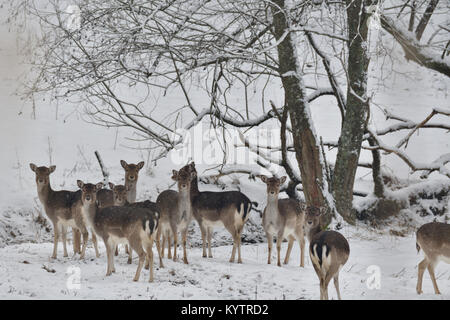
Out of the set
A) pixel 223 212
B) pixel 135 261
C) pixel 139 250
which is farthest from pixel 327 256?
pixel 135 261

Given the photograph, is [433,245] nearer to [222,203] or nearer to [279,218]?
[279,218]

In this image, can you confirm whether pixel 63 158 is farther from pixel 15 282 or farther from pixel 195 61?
pixel 15 282

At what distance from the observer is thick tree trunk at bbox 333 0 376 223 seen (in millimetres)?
11414

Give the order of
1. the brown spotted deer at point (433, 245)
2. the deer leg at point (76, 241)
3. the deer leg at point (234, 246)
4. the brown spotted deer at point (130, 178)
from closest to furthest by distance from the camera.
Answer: the brown spotted deer at point (433, 245) → the deer leg at point (234, 246) → the deer leg at point (76, 241) → the brown spotted deer at point (130, 178)

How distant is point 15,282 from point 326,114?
16.7m

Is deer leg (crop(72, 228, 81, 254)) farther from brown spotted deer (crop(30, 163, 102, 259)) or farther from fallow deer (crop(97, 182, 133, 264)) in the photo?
fallow deer (crop(97, 182, 133, 264))

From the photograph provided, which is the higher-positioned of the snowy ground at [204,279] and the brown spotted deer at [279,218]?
the brown spotted deer at [279,218]

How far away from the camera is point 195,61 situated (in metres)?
10.6

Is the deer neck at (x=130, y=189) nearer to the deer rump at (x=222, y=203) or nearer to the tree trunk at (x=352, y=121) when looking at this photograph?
the deer rump at (x=222, y=203)

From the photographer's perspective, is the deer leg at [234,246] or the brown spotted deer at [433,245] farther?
the deer leg at [234,246]

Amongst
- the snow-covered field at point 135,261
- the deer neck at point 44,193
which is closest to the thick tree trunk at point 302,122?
the snow-covered field at point 135,261

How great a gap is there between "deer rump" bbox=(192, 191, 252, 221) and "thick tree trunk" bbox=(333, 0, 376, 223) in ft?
9.02

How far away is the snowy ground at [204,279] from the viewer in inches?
275

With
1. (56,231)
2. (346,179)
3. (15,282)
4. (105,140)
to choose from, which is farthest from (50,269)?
(105,140)
